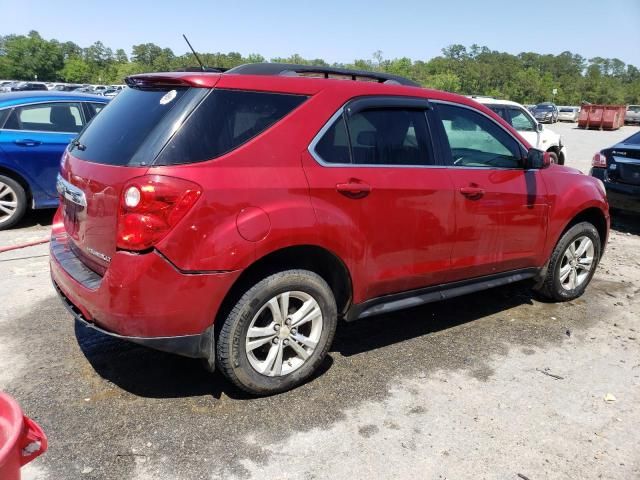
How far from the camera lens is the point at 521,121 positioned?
11.6 metres

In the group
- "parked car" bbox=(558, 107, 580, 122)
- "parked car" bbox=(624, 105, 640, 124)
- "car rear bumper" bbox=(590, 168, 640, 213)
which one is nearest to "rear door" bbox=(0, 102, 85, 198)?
"car rear bumper" bbox=(590, 168, 640, 213)

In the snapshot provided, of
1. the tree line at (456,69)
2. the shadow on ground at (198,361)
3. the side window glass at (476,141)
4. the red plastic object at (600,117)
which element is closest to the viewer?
the shadow on ground at (198,361)

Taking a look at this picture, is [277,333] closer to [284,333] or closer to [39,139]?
[284,333]

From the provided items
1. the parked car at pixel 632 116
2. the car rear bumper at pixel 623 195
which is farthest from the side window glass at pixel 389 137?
the parked car at pixel 632 116

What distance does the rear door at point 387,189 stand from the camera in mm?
3168

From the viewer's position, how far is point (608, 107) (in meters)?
38.7

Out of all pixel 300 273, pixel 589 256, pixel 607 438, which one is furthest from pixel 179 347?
pixel 589 256

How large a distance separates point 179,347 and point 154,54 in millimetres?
134823

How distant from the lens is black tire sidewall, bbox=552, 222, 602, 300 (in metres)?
4.74

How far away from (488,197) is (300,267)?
161 cm

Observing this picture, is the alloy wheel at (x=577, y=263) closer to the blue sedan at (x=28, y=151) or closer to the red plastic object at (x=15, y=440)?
the red plastic object at (x=15, y=440)

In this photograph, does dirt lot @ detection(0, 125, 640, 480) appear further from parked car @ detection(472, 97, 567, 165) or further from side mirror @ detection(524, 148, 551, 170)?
parked car @ detection(472, 97, 567, 165)

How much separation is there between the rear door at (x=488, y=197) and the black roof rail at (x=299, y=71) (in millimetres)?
433

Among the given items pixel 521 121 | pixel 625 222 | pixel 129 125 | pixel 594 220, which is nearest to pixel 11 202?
pixel 129 125
